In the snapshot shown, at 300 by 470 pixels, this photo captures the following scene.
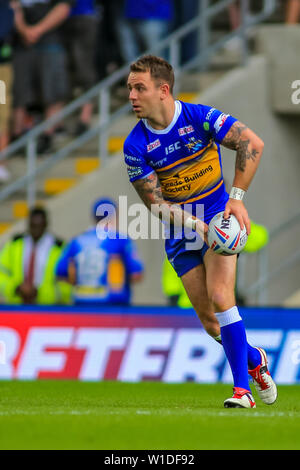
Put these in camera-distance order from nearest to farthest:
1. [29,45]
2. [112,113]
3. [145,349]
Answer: [145,349], [29,45], [112,113]

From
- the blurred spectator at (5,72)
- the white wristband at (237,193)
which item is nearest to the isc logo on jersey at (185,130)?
the white wristband at (237,193)

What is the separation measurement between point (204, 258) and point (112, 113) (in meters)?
7.69

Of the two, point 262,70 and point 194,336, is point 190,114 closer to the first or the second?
point 194,336

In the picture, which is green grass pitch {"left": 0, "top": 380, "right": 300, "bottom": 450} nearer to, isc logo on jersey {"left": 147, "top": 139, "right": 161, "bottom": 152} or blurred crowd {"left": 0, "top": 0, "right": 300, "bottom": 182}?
isc logo on jersey {"left": 147, "top": 139, "right": 161, "bottom": 152}

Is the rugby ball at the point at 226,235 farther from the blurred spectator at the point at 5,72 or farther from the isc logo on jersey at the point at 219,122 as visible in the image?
the blurred spectator at the point at 5,72

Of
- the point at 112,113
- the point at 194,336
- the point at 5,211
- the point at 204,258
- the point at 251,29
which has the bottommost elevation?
the point at 204,258

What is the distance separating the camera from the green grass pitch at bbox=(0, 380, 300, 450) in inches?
289

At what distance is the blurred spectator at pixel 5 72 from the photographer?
50.8ft

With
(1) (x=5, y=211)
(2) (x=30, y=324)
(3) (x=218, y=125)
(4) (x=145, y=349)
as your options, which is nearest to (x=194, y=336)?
(4) (x=145, y=349)

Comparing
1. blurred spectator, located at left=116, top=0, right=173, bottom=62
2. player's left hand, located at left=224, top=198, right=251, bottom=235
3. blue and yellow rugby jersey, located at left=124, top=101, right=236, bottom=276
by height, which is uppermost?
blurred spectator, located at left=116, top=0, right=173, bottom=62

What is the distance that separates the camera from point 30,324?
13.3m

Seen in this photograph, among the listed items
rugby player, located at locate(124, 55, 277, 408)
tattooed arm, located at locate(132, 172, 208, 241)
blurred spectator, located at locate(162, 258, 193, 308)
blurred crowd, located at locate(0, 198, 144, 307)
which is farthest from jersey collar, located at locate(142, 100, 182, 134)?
blurred spectator, located at locate(162, 258, 193, 308)

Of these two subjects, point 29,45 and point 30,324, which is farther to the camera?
point 29,45

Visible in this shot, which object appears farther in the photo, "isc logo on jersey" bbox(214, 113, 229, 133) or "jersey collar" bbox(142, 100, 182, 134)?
"jersey collar" bbox(142, 100, 182, 134)
